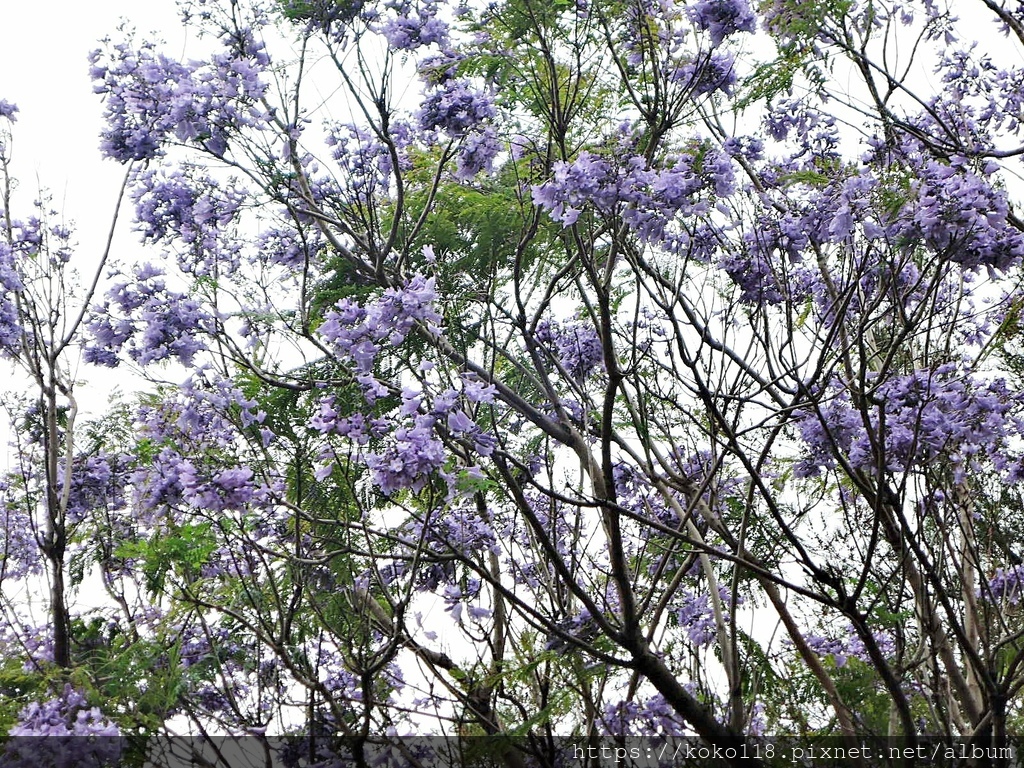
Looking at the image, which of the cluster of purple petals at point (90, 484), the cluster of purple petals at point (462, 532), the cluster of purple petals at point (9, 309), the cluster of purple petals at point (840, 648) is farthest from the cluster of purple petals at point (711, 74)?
the cluster of purple petals at point (90, 484)

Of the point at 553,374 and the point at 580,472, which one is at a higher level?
the point at 553,374

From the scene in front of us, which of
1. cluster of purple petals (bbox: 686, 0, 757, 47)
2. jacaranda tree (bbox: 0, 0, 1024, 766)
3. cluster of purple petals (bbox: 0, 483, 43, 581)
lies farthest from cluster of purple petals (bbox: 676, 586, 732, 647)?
cluster of purple petals (bbox: 0, 483, 43, 581)

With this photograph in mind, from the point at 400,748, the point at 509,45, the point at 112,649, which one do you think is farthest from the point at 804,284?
the point at 112,649

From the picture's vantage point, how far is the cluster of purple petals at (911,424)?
4160 mm

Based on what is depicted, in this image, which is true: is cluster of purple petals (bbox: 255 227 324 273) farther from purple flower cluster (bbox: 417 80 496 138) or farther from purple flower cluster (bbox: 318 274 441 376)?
purple flower cluster (bbox: 318 274 441 376)

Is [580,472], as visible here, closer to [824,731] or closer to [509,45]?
[824,731]

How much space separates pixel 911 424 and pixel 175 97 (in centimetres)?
372

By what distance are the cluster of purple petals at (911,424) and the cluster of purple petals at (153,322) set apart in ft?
9.50

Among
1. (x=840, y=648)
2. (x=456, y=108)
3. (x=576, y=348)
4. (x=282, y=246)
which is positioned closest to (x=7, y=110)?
(x=282, y=246)

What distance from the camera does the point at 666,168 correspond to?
12.3 feet

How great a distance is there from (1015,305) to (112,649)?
200 inches

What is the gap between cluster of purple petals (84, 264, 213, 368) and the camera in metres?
4.61

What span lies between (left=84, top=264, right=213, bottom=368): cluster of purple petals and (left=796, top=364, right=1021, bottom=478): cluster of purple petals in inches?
114

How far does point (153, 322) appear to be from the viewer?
180 inches
